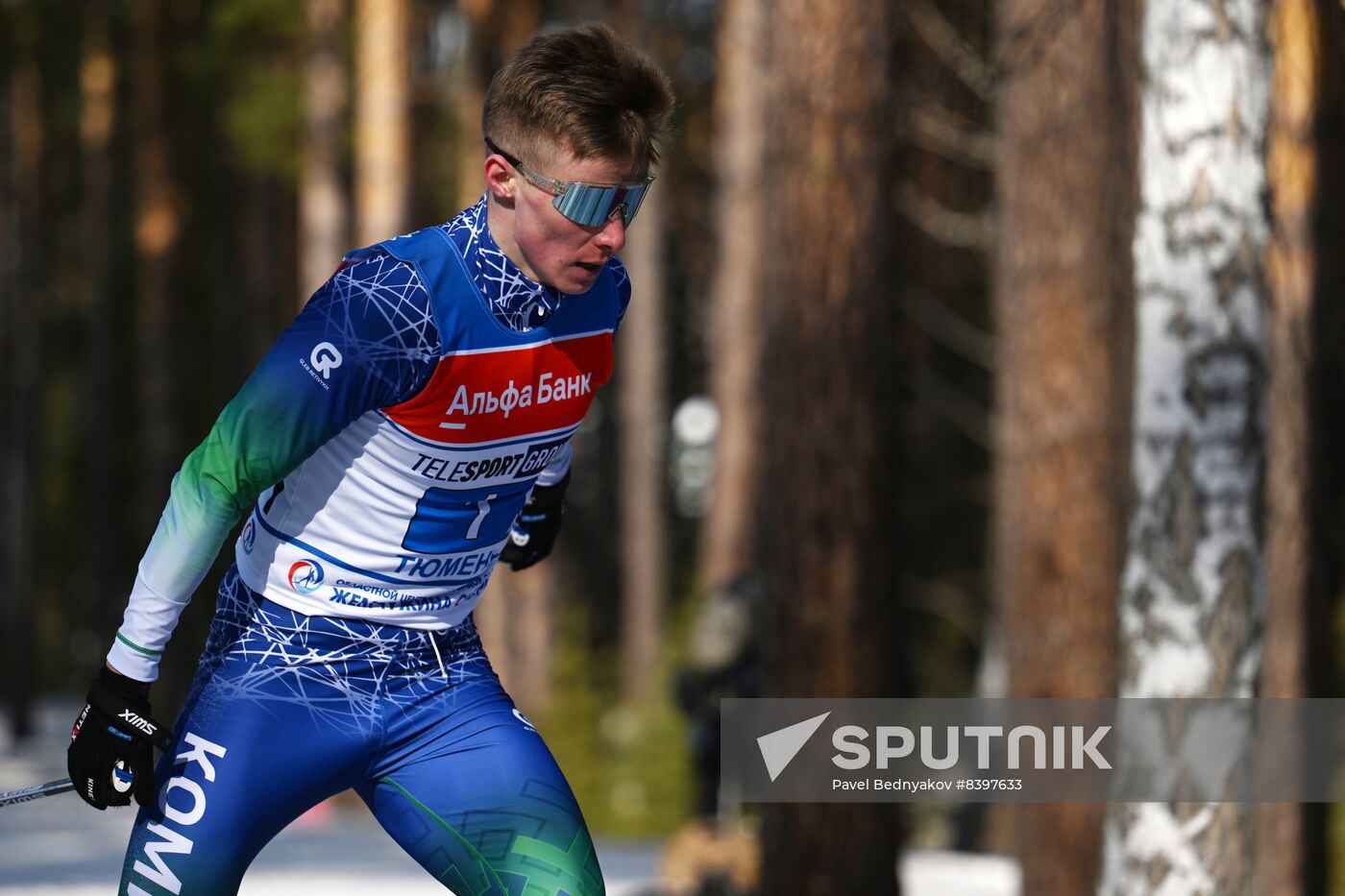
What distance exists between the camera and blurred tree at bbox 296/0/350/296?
15664 millimetres

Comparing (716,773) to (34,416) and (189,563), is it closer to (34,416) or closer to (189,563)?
(189,563)

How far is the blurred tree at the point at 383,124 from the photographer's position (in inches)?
594

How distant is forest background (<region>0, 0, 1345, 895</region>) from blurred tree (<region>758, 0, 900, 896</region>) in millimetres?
17

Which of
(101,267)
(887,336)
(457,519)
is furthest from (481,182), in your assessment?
(457,519)

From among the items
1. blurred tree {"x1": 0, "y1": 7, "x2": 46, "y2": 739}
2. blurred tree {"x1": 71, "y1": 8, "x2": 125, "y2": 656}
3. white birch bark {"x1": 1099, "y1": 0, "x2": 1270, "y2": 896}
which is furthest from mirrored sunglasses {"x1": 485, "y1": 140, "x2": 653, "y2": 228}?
blurred tree {"x1": 71, "y1": 8, "x2": 125, "y2": 656}

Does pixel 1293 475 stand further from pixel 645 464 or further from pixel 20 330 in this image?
pixel 20 330

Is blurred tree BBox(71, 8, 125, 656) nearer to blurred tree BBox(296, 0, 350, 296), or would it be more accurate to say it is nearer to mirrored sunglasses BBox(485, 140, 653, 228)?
blurred tree BBox(296, 0, 350, 296)

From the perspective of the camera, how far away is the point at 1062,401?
876 centimetres

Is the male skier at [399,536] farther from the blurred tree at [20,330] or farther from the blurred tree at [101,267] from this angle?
the blurred tree at [101,267]

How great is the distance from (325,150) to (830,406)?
30.7 feet

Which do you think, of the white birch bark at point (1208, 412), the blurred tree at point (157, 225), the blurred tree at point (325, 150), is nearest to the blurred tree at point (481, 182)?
the blurred tree at point (325, 150)

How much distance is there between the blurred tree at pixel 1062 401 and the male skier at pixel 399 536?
5.00 meters

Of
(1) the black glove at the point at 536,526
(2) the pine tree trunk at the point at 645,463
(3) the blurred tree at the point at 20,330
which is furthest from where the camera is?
(3) the blurred tree at the point at 20,330

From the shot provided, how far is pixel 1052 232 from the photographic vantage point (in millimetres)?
8914
